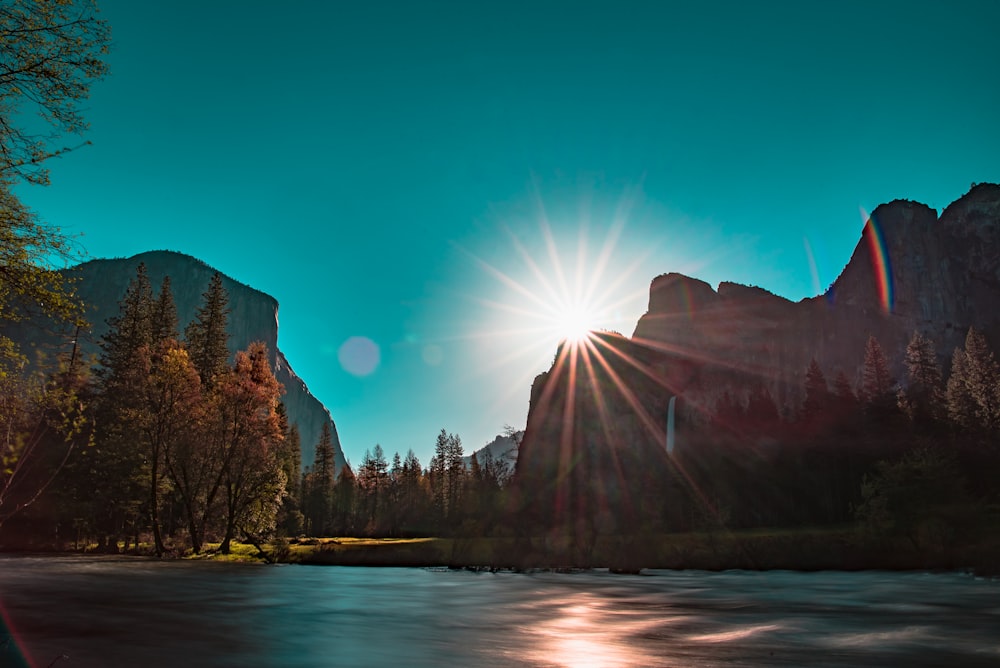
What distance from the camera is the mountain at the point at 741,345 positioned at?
13088 cm

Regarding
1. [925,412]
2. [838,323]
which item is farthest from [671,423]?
[838,323]

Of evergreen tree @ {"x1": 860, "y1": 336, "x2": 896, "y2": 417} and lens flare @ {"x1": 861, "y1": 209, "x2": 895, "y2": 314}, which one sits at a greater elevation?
lens flare @ {"x1": 861, "y1": 209, "x2": 895, "y2": 314}

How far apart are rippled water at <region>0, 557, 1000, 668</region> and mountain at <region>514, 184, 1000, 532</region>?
82315 mm

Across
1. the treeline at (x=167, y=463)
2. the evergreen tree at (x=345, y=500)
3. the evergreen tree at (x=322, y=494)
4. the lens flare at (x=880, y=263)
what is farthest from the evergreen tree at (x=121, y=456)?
the lens flare at (x=880, y=263)

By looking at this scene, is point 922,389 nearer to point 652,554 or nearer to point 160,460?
point 652,554

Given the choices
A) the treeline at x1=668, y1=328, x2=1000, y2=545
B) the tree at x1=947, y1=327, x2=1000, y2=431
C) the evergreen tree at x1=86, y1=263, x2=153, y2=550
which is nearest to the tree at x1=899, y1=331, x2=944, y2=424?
the treeline at x1=668, y1=328, x2=1000, y2=545

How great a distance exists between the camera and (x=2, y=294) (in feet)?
33.6

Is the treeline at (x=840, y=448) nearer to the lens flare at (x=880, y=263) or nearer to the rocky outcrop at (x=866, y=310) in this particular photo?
the rocky outcrop at (x=866, y=310)

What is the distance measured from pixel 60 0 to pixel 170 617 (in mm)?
16827

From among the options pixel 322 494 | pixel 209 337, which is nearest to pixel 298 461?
pixel 322 494

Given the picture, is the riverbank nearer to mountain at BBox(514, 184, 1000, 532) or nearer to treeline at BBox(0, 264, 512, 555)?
treeline at BBox(0, 264, 512, 555)

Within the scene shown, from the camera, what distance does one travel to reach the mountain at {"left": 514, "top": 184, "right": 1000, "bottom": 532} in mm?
130875

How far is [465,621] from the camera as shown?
21.3m

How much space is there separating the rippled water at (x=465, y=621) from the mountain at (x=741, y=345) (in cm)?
8231
